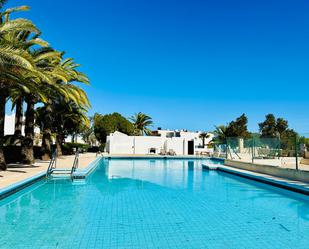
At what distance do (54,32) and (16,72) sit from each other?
8.92 metres

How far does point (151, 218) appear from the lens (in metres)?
5.98

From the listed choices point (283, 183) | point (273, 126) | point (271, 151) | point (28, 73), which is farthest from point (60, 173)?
point (273, 126)

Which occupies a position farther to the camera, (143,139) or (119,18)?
(143,139)

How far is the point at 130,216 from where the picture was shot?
20.0 ft

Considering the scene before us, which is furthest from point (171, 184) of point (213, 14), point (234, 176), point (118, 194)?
point (213, 14)

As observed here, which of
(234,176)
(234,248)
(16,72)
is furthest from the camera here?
(234,176)

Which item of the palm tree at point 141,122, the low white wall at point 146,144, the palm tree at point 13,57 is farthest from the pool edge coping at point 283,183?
the palm tree at point 141,122

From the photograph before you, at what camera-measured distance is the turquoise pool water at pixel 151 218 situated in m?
4.57

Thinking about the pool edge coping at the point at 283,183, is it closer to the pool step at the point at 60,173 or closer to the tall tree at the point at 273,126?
the pool step at the point at 60,173

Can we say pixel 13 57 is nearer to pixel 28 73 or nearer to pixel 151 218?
pixel 28 73

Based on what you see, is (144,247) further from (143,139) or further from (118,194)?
(143,139)

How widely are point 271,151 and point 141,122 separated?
34.7 meters

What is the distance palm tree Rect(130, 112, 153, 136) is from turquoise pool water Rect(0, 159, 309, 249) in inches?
1517

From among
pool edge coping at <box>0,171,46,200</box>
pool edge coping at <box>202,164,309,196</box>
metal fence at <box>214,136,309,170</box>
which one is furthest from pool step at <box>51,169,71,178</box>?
metal fence at <box>214,136,309,170</box>
